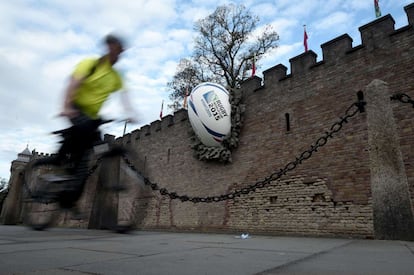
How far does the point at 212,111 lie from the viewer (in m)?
10.2

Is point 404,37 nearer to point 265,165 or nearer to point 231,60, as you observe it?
point 265,165

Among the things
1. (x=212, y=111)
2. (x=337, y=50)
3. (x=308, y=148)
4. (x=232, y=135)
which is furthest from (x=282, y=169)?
(x=337, y=50)

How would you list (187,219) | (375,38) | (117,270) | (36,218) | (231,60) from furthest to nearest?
(231,60) < (187,219) < (375,38) < (36,218) < (117,270)

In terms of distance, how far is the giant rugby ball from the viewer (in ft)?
33.6

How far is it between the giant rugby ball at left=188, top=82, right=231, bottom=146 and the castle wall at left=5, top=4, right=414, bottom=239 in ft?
2.33

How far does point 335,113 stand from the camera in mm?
8305

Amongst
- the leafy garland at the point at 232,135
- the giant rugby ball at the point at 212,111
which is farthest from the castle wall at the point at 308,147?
the giant rugby ball at the point at 212,111

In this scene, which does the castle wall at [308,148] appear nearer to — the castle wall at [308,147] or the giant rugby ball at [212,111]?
the castle wall at [308,147]

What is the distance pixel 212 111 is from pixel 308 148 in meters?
3.28

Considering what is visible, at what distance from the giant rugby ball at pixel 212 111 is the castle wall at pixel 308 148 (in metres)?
0.71

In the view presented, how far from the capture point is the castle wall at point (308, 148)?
286 inches

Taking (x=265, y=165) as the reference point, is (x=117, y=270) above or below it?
below

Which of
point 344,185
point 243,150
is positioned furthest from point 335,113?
point 243,150

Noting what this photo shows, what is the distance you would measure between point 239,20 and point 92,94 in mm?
22429
